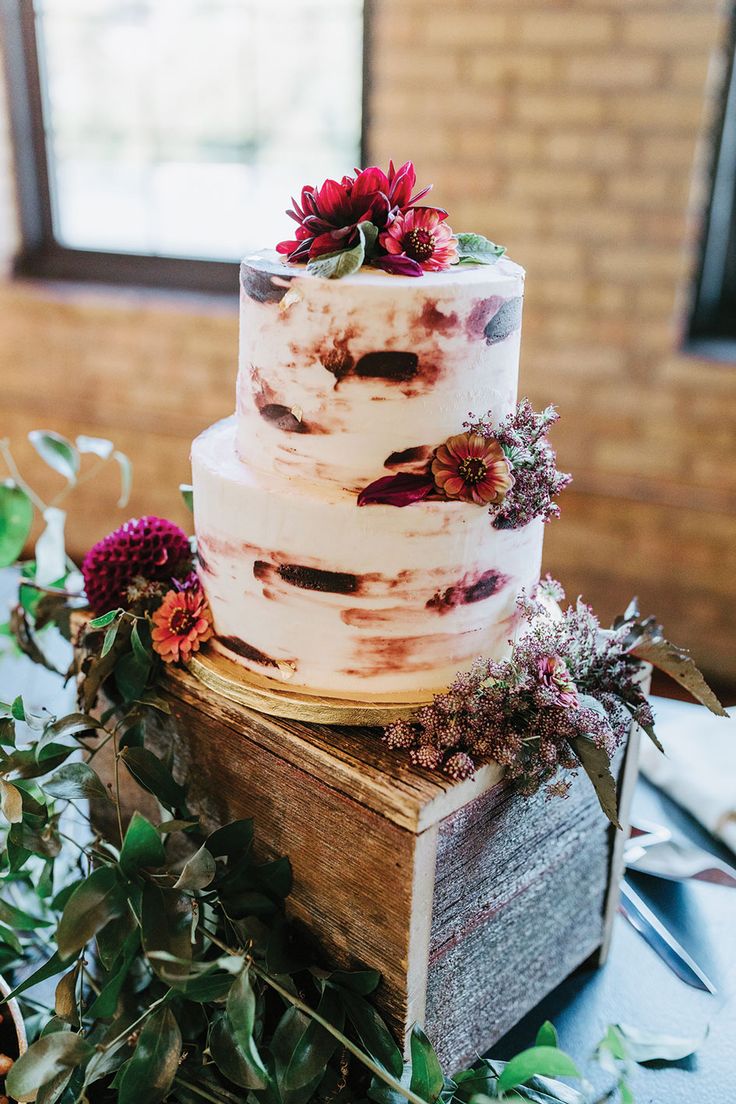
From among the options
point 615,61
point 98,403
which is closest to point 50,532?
point 615,61

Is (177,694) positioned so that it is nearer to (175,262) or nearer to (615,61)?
(615,61)

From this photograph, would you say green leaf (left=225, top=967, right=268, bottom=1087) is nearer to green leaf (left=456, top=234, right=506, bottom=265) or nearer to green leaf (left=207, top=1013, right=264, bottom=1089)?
green leaf (left=207, top=1013, right=264, bottom=1089)

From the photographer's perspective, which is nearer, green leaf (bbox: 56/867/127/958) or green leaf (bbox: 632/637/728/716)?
green leaf (bbox: 56/867/127/958)

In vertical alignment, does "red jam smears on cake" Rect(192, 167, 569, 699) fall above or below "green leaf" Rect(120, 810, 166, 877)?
above

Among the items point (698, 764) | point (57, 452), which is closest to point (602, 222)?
point (698, 764)

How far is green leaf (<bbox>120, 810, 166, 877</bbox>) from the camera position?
0.75 metres

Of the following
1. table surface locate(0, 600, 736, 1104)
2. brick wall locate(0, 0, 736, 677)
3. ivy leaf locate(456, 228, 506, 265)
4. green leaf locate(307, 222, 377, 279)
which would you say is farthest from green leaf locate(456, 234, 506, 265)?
brick wall locate(0, 0, 736, 677)

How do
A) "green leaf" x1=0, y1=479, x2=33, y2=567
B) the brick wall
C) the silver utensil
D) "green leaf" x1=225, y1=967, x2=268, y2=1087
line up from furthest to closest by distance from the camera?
1. the brick wall
2. "green leaf" x1=0, y1=479, x2=33, y2=567
3. the silver utensil
4. "green leaf" x1=225, y1=967, x2=268, y2=1087

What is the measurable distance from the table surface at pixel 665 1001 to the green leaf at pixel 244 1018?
352 mm

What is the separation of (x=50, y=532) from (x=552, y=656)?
2.21 ft

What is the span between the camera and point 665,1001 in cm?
102

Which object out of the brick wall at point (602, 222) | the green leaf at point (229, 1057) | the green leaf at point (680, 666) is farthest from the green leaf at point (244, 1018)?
the brick wall at point (602, 222)

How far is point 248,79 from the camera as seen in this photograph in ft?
10.4

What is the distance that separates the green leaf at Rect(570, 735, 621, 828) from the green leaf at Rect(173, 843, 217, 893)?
315 mm
